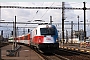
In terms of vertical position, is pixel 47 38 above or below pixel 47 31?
below

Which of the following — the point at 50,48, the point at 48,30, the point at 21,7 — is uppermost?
the point at 21,7

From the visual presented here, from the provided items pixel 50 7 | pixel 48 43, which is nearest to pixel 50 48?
pixel 48 43

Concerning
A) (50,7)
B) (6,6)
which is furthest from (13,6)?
(50,7)

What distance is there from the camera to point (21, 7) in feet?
135

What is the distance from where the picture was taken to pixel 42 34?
27.4 meters

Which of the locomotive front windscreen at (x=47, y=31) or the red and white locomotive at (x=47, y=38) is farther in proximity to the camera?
the locomotive front windscreen at (x=47, y=31)

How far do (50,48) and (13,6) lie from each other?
53.9 feet

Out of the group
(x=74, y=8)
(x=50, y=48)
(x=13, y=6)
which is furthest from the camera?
(x=74, y=8)

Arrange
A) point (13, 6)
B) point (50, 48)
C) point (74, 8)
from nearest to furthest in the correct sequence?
point (50, 48), point (13, 6), point (74, 8)

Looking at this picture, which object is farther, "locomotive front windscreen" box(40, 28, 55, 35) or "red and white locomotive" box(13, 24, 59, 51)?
"locomotive front windscreen" box(40, 28, 55, 35)

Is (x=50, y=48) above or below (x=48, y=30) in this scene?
below

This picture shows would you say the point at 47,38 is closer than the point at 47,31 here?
Yes

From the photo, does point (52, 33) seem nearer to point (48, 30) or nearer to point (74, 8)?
point (48, 30)

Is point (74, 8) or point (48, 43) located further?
point (74, 8)
